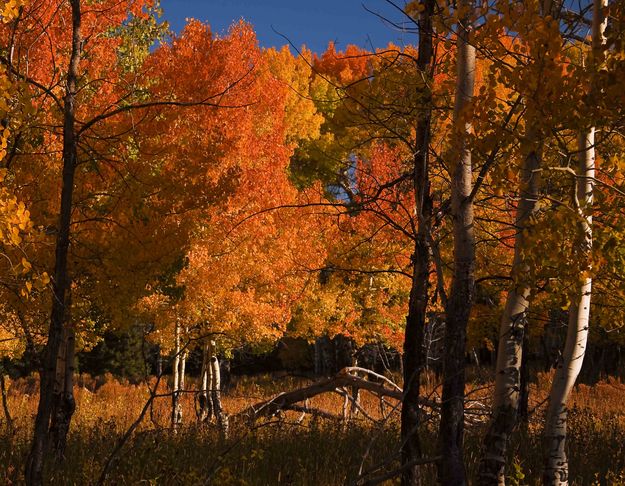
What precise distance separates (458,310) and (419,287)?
1.13 metres

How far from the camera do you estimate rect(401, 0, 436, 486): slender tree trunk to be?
5082 millimetres

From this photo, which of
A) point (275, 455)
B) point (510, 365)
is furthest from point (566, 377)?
point (275, 455)

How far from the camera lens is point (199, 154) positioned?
12.2 meters

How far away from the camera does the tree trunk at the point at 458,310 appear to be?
4043 millimetres

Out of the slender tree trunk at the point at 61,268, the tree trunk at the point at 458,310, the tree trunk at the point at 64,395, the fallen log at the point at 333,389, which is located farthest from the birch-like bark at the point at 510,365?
the tree trunk at the point at 64,395

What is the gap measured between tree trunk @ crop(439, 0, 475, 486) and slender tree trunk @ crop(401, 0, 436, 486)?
55cm

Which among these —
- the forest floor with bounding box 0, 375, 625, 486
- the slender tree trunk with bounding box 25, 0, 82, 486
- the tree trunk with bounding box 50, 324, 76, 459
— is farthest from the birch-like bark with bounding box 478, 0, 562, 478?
the tree trunk with bounding box 50, 324, 76, 459

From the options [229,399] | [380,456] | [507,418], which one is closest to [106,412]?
[229,399]

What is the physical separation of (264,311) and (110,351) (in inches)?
639

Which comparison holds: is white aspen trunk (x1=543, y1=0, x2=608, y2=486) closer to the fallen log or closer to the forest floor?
the forest floor

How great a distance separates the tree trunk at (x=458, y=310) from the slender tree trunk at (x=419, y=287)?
0.55m

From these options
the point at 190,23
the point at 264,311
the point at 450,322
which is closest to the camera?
the point at 450,322

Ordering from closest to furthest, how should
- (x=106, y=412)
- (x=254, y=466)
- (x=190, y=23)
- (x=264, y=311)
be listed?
(x=254, y=466)
(x=264, y=311)
(x=190, y=23)
(x=106, y=412)

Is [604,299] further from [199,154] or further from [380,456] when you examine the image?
[199,154]
